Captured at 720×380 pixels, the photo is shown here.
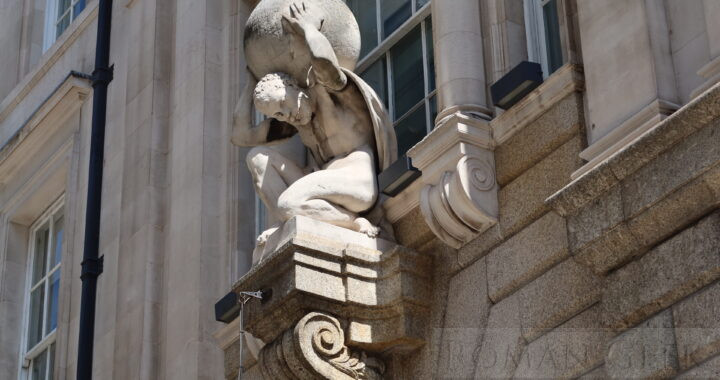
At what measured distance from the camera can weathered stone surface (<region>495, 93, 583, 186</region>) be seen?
10.9 m

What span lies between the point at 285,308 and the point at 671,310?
3381 millimetres

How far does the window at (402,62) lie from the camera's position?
13516mm

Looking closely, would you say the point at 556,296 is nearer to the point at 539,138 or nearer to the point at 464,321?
the point at 464,321

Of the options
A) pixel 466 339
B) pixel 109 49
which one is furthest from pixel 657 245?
pixel 109 49

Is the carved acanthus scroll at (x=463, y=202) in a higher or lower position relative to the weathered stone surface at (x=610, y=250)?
higher

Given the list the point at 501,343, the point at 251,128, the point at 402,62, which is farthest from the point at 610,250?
the point at 402,62

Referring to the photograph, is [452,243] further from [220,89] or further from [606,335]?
[220,89]

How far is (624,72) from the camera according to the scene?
10.2 meters

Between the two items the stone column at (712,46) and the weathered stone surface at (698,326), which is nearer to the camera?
the weathered stone surface at (698,326)

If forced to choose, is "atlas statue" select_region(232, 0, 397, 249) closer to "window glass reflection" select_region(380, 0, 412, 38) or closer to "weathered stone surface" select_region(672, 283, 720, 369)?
"window glass reflection" select_region(380, 0, 412, 38)

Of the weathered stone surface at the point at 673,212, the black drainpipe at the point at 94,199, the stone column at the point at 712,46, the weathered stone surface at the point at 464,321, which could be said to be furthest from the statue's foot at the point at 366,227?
the black drainpipe at the point at 94,199

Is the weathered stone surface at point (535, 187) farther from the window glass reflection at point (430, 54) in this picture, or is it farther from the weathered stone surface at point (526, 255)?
the window glass reflection at point (430, 54)

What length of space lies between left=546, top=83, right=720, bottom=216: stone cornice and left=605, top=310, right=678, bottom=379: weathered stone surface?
32.8 inches

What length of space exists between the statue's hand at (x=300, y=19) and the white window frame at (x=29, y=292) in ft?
20.0
